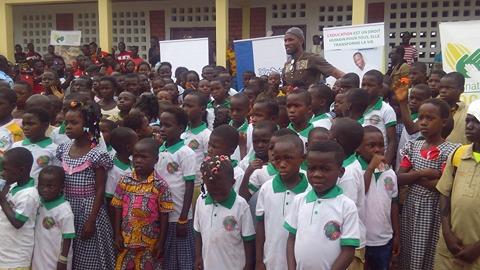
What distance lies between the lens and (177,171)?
3.92 m

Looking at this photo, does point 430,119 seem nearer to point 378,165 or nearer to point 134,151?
point 378,165

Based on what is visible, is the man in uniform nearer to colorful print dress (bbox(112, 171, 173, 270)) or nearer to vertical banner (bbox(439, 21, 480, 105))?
vertical banner (bbox(439, 21, 480, 105))

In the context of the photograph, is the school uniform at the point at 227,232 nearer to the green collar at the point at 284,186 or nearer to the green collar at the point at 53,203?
the green collar at the point at 284,186

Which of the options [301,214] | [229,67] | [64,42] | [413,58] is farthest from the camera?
[64,42]

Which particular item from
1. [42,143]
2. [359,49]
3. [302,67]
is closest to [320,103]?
[302,67]

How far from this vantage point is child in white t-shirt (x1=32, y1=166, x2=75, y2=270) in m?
3.46

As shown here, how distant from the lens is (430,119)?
350cm

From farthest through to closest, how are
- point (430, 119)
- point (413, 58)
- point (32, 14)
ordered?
point (32, 14) → point (413, 58) → point (430, 119)

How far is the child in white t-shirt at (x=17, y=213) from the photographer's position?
11.2ft

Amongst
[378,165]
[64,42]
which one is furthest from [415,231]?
[64,42]

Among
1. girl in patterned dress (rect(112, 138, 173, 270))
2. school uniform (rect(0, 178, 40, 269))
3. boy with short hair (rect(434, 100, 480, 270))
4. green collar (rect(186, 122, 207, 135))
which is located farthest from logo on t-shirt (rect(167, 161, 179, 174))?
boy with short hair (rect(434, 100, 480, 270))

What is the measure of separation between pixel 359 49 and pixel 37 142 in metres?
4.70

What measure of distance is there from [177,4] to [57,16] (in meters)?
3.43

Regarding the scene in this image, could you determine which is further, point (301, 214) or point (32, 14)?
point (32, 14)
